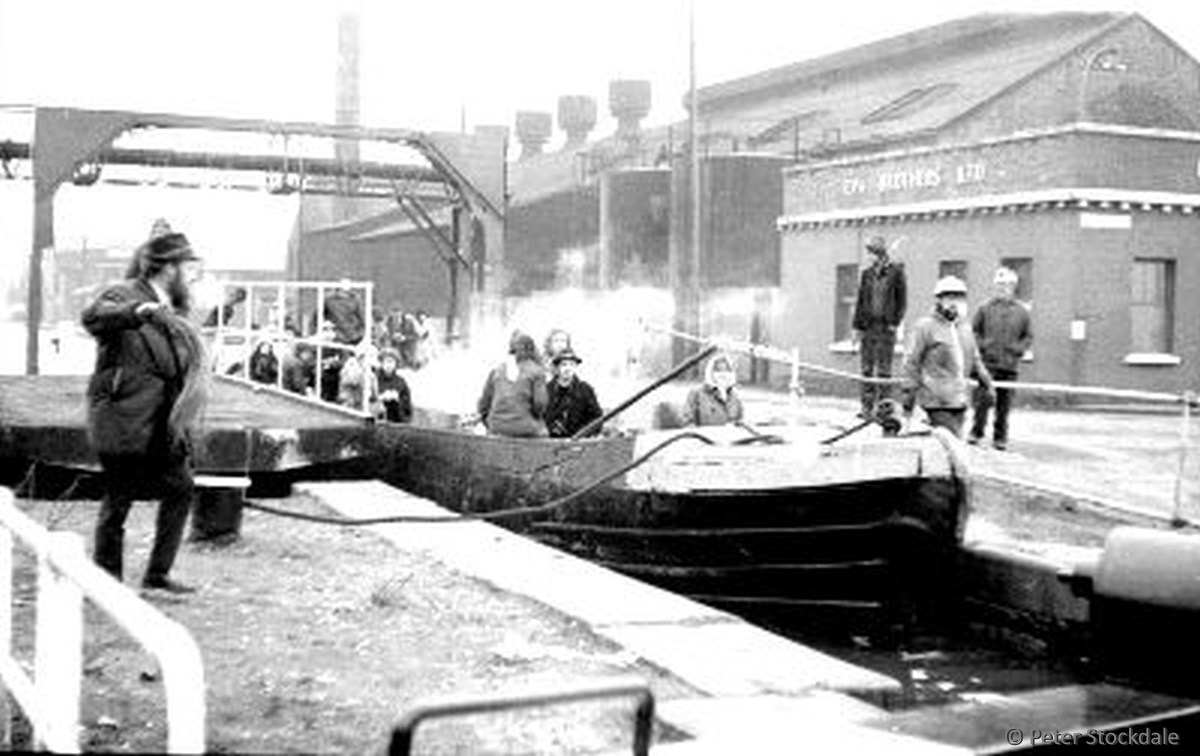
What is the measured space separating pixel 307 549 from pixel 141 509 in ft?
7.32

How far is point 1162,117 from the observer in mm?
32156

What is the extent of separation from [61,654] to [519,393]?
327 inches

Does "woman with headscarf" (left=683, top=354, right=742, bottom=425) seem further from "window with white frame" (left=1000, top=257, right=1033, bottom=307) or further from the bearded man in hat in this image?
"window with white frame" (left=1000, top=257, right=1033, bottom=307)

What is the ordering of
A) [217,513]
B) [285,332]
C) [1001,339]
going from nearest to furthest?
[217,513] → [1001,339] → [285,332]

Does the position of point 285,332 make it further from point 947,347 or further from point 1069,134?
point 1069,134

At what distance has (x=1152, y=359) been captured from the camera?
24.1 m

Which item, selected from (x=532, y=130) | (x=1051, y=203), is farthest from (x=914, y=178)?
(x=532, y=130)

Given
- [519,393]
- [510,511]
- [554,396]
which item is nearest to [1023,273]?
[554,396]

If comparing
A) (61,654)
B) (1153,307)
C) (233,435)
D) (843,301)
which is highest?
(843,301)

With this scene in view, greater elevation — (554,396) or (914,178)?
(914,178)

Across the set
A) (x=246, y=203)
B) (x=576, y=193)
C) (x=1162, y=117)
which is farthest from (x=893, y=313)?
(x=246, y=203)

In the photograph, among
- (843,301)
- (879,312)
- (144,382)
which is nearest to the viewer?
(144,382)

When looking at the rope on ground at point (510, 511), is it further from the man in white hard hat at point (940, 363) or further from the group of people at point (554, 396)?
the man in white hard hat at point (940, 363)

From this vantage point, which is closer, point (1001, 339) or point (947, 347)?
point (947, 347)
